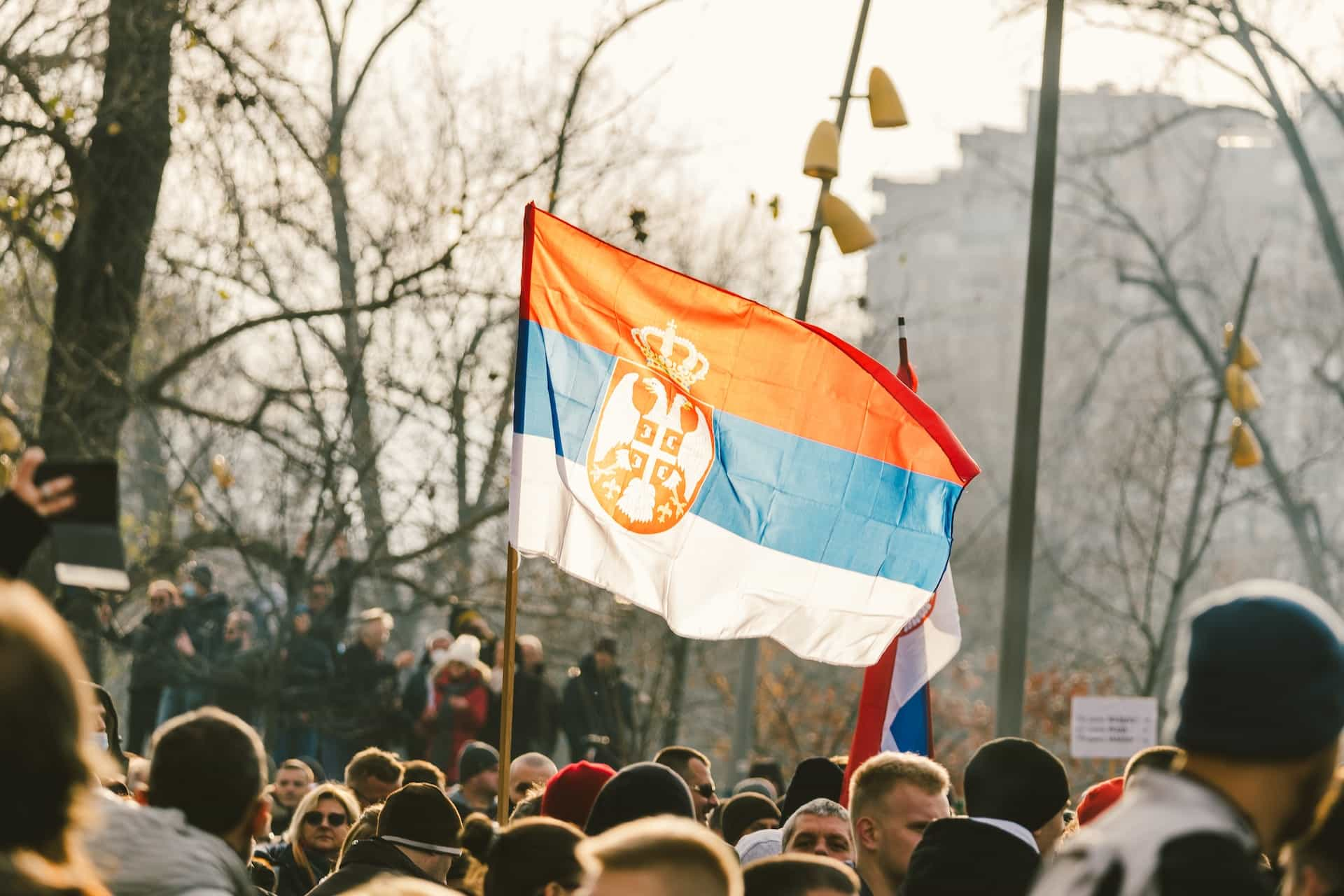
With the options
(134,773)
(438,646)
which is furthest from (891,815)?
(438,646)

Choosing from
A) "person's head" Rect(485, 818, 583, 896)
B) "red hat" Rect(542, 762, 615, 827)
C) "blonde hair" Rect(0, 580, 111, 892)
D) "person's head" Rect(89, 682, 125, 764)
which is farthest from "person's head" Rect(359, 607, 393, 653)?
"blonde hair" Rect(0, 580, 111, 892)

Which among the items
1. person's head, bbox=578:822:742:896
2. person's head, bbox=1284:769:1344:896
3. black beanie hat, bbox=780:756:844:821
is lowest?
black beanie hat, bbox=780:756:844:821

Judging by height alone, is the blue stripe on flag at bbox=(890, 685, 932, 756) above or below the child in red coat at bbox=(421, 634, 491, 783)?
above

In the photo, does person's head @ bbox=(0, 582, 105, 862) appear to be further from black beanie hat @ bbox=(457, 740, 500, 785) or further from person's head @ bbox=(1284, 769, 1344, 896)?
black beanie hat @ bbox=(457, 740, 500, 785)

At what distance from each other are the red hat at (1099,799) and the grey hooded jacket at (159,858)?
14.1ft

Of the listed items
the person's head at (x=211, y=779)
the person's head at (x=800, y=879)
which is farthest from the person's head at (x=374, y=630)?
the person's head at (x=211, y=779)

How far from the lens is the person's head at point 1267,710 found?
2758mm

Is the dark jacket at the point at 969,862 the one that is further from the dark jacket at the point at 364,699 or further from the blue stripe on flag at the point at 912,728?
the dark jacket at the point at 364,699

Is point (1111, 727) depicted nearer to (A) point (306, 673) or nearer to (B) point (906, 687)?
(A) point (306, 673)

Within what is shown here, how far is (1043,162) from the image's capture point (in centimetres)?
1360

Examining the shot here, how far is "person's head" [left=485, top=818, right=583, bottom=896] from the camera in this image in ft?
16.9

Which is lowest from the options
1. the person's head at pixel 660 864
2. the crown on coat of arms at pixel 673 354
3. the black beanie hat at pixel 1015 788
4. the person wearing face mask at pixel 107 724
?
the person wearing face mask at pixel 107 724

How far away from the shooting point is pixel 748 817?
888 centimetres

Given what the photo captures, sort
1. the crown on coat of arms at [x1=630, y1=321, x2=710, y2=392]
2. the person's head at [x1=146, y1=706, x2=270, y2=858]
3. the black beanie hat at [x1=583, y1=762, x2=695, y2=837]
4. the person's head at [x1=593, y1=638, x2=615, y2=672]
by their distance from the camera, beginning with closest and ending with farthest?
1. the person's head at [x1=146, y1=706, x2=270, y2=858]
2. the black beanie hat at [x1=583, y1=762, x2=695, y2=837]
3. the crown on coat of arms at [x1=630, y1=321, x2=710, y2=392]
4. the person's head at [x1=593, y1=638, x2=615, y2=672]
